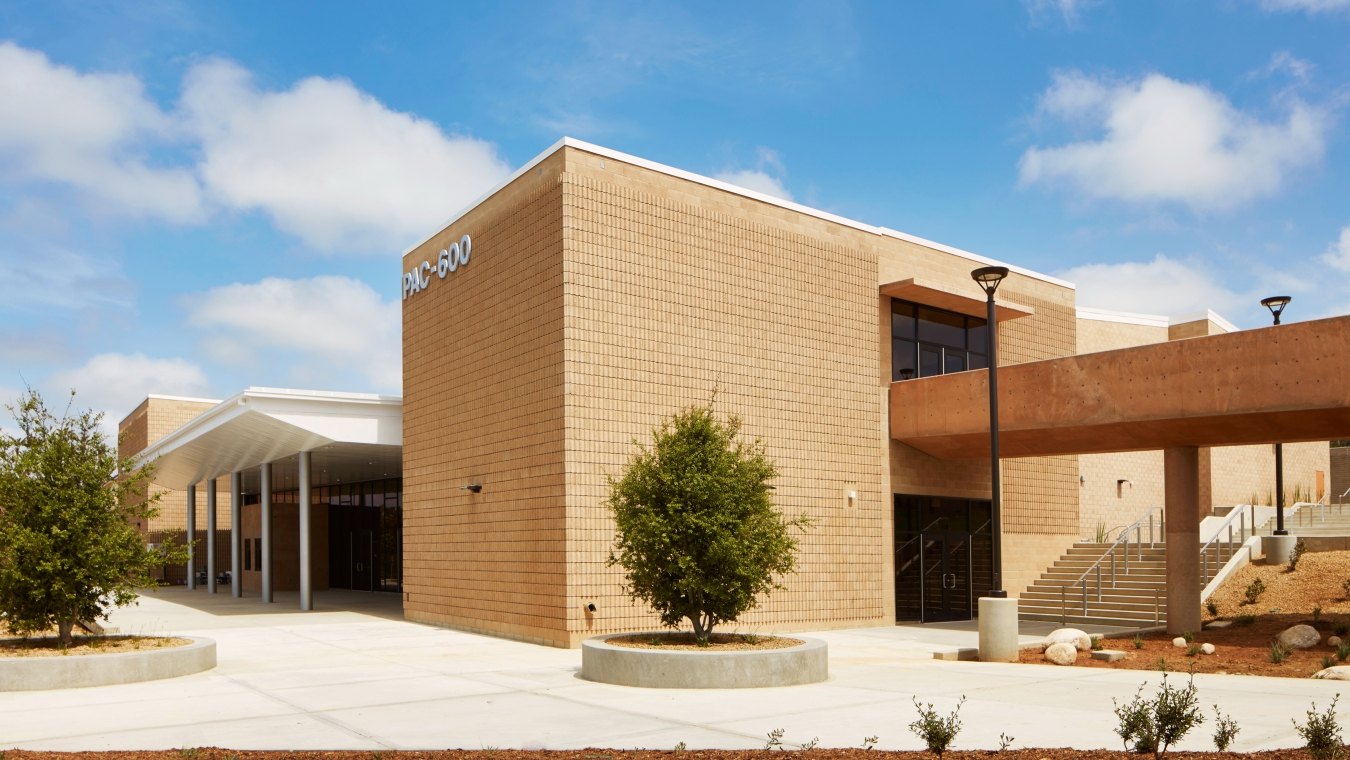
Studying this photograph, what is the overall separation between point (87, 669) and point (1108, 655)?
14.0m

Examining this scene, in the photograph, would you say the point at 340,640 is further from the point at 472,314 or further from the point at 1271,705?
the point at 1271,705

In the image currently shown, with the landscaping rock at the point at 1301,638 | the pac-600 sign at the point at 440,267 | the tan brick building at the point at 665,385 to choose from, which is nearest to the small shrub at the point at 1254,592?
the tan brick building at the point at 665,385

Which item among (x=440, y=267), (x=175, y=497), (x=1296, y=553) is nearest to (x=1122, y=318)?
(x=1296, y=553)

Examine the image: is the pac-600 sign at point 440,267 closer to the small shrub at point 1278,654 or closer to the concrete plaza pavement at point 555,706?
the concrete plaza pavement at point 555,706

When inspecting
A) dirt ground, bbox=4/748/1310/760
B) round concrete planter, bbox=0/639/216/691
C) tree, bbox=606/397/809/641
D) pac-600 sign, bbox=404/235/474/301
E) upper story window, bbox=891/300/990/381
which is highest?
pac-600 sign, bbox=404/235/474/301

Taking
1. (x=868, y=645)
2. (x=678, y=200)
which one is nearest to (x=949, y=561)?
(x=868, y=645)

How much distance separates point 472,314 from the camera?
74.7 ft

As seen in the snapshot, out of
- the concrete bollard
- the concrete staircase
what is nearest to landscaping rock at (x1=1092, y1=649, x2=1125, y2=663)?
the concrete bollard

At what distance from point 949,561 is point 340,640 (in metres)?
13.4

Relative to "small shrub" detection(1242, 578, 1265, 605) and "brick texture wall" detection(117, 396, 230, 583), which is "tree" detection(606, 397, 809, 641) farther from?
"brick texture wall" detection(117, 396, 230, 583)

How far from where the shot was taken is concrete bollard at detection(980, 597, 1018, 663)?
17.0 meters

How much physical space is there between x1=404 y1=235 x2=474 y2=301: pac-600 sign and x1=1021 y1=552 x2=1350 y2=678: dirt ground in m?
13.3

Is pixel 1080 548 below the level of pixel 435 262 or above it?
below

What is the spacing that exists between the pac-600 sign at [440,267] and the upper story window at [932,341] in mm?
9547
